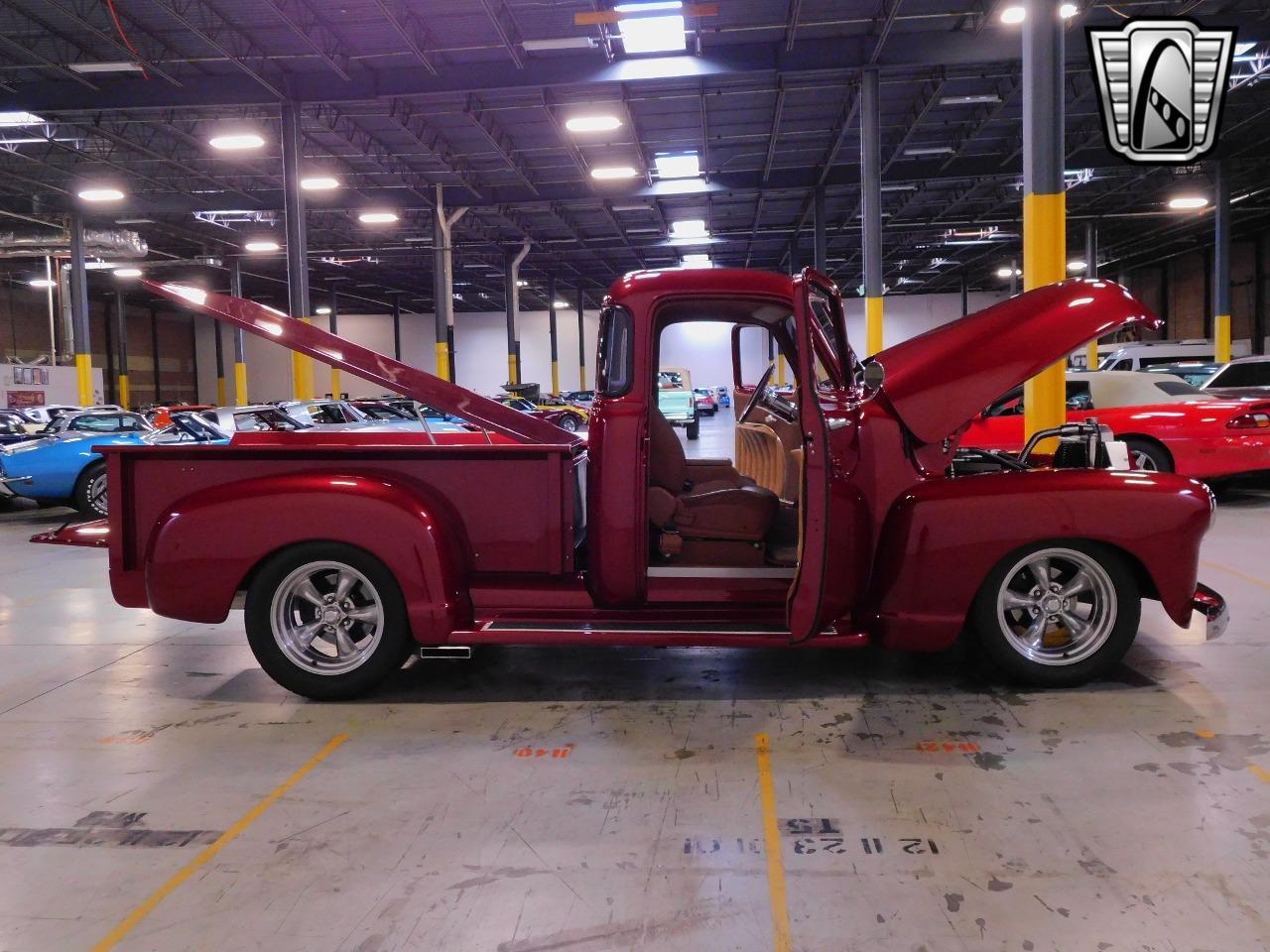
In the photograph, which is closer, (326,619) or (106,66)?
(326,619)

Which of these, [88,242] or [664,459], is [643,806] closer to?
[664,459]

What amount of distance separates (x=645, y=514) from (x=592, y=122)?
17.7 m

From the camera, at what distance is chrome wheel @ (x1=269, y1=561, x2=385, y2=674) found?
418cm

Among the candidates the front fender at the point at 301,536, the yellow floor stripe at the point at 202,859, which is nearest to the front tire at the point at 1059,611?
the front fender at the point at 301,536

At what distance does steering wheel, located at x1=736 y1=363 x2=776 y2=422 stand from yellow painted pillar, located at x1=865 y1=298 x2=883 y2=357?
40.4 feet

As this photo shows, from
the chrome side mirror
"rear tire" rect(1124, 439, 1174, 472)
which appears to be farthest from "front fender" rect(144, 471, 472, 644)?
"rear tire" rect(1124, 439, 1174, 472)

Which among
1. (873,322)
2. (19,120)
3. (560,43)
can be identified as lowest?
(873,322)

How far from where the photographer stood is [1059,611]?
4.19 m

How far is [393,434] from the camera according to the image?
5934 mm

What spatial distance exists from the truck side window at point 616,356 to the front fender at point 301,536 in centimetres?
101

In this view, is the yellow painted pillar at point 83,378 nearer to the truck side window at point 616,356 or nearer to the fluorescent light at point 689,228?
the fluorescent light at point 689,228

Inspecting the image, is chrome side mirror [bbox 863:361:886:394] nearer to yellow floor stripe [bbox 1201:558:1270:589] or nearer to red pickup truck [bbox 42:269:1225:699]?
red pickup truck [bbox 42:269:1225:699]

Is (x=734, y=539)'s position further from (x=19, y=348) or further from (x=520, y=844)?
(x=19, y=348)

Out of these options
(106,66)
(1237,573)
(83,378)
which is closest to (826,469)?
(1237,573)
